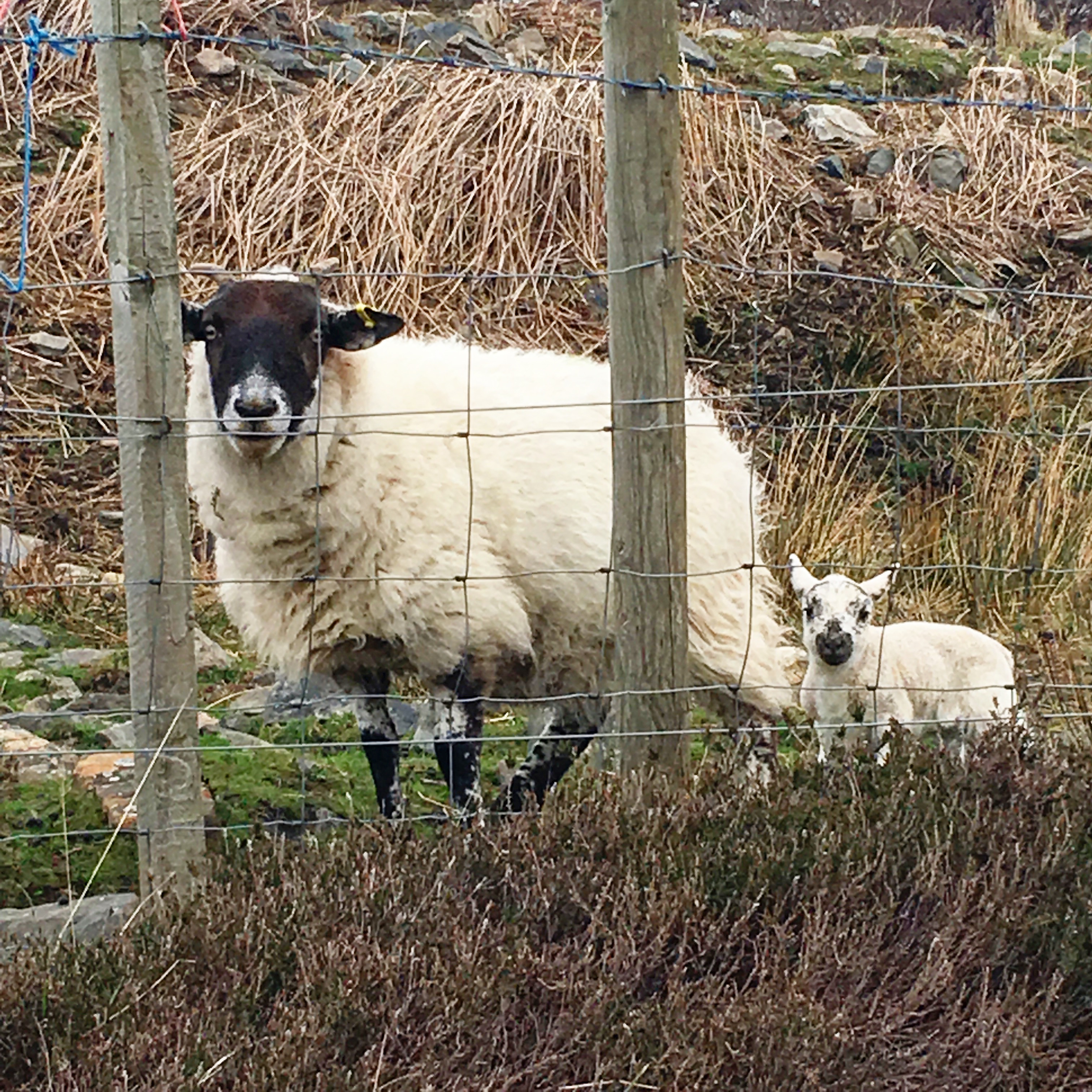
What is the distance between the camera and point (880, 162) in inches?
527

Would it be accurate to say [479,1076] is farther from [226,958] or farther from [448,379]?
[448,379]

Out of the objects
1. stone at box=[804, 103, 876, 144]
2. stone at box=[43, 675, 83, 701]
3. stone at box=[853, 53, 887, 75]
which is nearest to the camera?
stone at box=[43, 675, 83, 701]

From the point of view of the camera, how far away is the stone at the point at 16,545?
8977 millimetres

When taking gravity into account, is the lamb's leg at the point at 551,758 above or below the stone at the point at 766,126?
below

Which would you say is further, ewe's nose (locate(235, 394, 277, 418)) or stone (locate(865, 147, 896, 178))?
stone (locate(865, 147, 896, 178))

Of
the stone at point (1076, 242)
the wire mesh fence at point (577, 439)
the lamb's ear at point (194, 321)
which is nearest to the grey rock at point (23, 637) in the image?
the wire mesh fence at point (577, 439)

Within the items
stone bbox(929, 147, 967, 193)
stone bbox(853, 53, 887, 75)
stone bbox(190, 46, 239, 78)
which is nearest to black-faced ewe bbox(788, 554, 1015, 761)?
stone bbox(929, 147, 967, 193)

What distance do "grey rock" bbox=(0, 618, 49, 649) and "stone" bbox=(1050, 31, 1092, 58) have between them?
1219 centimetres

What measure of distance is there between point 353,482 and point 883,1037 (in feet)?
9.85

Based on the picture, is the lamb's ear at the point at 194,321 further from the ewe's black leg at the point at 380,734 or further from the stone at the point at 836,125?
the stone at the point at 836,125

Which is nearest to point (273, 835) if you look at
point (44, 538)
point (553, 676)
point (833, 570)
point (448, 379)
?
point (553, 676)

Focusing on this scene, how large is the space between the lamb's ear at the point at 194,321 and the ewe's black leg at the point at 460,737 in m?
1.48

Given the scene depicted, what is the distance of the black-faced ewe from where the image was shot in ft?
20.4

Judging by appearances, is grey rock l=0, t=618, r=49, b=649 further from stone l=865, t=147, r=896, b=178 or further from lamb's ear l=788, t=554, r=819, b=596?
stone l=865, t=147, r=896, b=178
